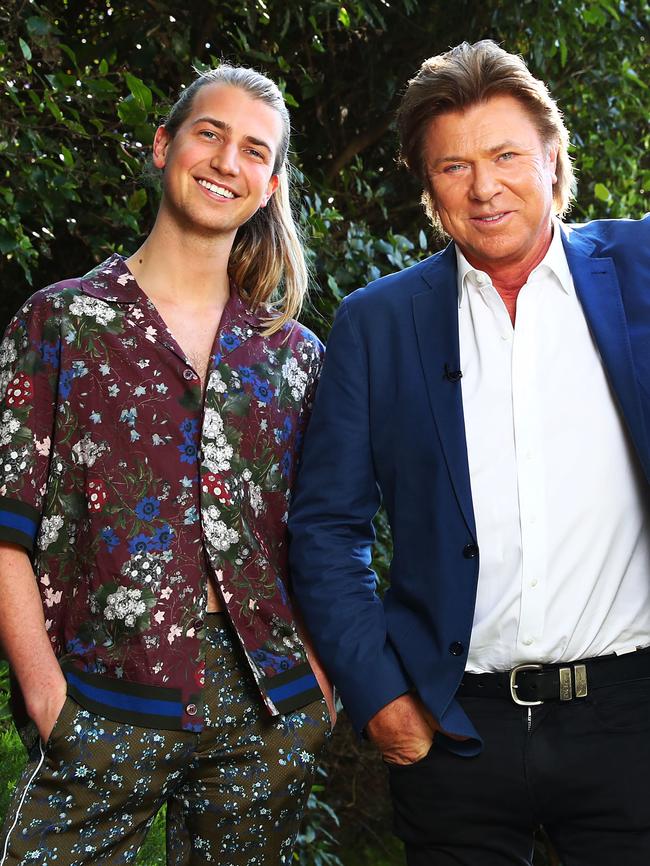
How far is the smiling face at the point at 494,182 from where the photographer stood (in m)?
2.56

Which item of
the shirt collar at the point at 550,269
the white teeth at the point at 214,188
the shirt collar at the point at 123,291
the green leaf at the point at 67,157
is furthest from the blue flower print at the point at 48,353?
the green leaf at the point at 67,157

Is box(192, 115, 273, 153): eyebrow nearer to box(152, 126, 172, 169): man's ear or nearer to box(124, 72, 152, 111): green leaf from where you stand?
box(152, 126, 172, 169): man's ear

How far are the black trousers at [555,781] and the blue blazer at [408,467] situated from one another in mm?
72

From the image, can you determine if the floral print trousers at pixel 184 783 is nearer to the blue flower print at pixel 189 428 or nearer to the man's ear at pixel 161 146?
the blue flower print at pixel 189 428

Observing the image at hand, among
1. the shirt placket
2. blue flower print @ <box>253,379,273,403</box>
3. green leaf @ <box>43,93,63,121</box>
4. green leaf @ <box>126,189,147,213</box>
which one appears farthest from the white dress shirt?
green leaf @ <box>43,93,63,121</box>

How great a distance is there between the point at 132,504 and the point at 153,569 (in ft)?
0.47

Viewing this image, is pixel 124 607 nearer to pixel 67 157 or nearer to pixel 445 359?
pixel 445 359

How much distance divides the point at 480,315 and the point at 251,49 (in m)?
2.02

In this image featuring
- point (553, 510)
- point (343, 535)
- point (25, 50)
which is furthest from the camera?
point (25, 50)

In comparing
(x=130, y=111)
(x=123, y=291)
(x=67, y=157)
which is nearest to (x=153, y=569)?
(x=123, y=291)

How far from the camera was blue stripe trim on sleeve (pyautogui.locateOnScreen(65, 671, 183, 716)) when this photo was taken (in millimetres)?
2445

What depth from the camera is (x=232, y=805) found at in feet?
8.41

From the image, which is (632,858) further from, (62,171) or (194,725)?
(62,171)

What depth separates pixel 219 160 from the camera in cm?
277
